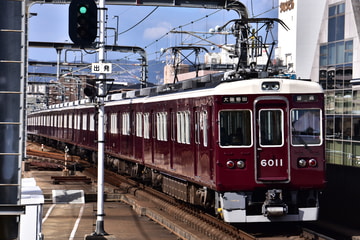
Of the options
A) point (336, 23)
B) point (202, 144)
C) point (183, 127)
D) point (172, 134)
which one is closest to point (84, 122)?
point (336, 23)

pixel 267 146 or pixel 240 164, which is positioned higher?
pixel 267 146

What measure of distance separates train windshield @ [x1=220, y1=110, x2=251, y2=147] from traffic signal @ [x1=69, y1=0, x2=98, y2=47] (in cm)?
291

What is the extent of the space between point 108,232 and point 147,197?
5594mm

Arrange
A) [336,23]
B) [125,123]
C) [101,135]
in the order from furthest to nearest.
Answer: [336,23], [125,123], [101,135]

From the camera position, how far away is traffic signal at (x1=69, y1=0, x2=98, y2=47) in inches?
542

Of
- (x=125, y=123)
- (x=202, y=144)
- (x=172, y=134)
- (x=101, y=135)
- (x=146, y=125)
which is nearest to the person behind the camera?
(x=101, y=135)

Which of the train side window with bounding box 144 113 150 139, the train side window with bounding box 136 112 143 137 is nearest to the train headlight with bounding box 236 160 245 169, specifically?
the train side window with bounding box 144 113 150 139

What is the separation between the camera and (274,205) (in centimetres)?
1365

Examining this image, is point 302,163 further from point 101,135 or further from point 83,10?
point 83,10

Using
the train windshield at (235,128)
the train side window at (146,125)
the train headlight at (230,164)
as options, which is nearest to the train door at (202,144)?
the train windshield at (235,128)

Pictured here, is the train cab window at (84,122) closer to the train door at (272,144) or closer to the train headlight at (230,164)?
the train headlight at (230,164)

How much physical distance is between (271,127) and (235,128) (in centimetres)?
70

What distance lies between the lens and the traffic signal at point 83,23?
13.8m

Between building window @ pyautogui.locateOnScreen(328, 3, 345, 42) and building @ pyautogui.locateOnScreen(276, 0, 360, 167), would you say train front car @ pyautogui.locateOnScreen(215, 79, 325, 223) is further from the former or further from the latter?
building window @ pyautogui.locateOnScreen(328, 3, 345, 42)
